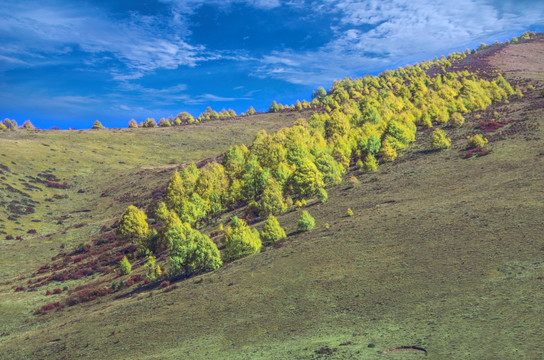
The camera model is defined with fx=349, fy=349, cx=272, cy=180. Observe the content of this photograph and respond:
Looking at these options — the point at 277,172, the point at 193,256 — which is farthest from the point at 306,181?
the point at 193,256

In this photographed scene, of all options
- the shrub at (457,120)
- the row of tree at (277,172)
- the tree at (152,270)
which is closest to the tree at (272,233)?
the row of tree at (277,172)

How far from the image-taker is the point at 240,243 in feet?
168

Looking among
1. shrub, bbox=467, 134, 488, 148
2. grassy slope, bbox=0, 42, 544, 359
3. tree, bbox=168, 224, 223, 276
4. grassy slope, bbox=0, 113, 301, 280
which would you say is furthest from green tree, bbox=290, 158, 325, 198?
grassy slope, bbox=0, 113, 301, 280

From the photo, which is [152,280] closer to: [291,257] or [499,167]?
[291,257]

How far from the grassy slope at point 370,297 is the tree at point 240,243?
1.72m

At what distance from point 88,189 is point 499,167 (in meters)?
124

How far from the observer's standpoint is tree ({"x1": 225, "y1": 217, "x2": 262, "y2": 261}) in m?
51.3

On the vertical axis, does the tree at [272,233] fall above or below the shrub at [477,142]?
below

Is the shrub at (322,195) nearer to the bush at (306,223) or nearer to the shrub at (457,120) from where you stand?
the bush at (306,223)

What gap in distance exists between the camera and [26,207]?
4048 inches

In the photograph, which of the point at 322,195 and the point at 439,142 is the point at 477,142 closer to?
the point at 439,142

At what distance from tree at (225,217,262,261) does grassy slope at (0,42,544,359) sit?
1.72 metres

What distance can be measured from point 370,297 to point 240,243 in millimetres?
24196

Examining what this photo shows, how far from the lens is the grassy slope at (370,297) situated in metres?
24.4
